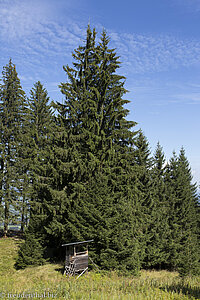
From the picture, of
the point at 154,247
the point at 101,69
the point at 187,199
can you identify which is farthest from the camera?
the point at 187,199

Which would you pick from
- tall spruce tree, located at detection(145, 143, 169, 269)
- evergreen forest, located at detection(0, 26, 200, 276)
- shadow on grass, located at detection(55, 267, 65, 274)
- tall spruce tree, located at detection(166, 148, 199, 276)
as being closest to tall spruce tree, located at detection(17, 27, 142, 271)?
evergreen forest, located at detection(0, 26, 200, 276)

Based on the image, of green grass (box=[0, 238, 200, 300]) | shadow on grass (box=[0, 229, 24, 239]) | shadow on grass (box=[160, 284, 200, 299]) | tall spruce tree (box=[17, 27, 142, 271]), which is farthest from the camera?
shadow on grass (box=[0, 229, 24, 239])

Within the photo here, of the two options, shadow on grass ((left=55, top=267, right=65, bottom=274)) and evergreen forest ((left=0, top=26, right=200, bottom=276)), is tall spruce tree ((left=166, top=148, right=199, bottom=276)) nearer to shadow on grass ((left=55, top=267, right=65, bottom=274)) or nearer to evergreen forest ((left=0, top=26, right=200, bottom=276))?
evergreen forest ((left=0, top=26, right=200, bottom=276))

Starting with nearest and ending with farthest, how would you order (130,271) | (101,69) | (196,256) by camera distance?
1. (130,271)
2. (101,69)
3. (196,256)

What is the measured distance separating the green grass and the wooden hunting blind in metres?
0.52

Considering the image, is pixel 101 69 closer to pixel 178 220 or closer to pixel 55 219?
pixel 55 219

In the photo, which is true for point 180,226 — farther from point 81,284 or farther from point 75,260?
point 81,284

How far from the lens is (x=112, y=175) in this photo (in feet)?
58.0

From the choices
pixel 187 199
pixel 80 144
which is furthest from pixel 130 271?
pixel 187 199

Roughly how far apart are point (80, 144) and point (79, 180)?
2.90 m

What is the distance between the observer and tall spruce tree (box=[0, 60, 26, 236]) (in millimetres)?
25442

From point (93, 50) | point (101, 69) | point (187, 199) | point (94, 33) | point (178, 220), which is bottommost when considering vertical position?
point (178, 220)

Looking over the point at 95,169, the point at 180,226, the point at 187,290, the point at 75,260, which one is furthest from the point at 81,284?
the point at 180,226

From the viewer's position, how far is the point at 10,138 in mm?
27141
